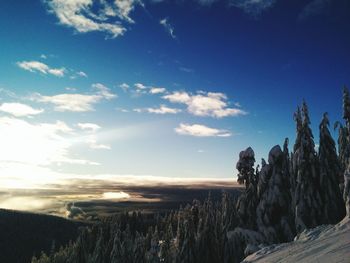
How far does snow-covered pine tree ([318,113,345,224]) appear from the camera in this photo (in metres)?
33.2

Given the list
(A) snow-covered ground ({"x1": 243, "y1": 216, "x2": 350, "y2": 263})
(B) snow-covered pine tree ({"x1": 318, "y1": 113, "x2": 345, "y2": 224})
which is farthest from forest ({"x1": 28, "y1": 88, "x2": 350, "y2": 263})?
(A) snow-covered ground ({"x1": 243, "y1": 216, "x2": 350, "y2": 263})

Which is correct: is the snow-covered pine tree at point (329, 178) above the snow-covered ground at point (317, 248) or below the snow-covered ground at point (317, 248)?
above

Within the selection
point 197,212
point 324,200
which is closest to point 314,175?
point 324,200

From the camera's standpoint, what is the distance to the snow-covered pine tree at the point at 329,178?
3321 centimetres

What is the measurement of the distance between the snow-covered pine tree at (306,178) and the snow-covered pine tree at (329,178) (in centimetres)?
53

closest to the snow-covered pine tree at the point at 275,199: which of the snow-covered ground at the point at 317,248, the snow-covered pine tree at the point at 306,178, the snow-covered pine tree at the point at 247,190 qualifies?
the snow-covered pine tree at the point at 247,190

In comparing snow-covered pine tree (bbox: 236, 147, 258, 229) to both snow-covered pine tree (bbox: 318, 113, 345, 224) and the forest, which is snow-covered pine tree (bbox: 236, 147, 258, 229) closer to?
the forest

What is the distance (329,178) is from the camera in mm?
34469

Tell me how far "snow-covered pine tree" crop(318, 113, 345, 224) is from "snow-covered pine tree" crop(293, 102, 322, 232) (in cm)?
53

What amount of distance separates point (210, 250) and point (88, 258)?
41529mm

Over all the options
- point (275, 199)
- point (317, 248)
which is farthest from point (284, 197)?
point (317, 248)

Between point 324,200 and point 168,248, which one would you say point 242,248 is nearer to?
point 324,200

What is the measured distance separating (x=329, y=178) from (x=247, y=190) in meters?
10.2

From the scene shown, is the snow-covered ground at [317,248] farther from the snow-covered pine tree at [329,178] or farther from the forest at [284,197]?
the snow-covered pine tree at [329,178]
